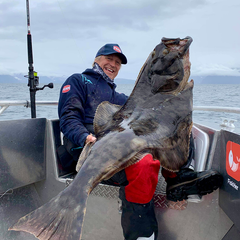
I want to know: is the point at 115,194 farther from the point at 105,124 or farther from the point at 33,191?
the point at 33,191

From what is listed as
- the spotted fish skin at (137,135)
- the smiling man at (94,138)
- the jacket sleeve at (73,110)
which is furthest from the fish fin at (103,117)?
the jacket sleeve at (73,110)

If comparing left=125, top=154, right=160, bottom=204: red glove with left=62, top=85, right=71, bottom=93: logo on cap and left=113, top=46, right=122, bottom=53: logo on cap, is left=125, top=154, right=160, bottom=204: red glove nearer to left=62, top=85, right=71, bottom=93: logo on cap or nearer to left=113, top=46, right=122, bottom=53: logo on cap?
left=62, top=85, right=71, bottom=93: logo on cap

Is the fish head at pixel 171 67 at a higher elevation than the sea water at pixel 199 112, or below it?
higher

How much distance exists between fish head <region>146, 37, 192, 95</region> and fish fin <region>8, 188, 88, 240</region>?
3.83ft

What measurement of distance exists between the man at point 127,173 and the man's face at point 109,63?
85 mm

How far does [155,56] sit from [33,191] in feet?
7.74

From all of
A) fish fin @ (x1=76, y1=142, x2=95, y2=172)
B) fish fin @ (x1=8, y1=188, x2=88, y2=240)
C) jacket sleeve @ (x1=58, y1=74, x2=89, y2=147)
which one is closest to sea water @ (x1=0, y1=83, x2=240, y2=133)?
jacket sleeve @ (x1=58, y1=74, x2=89, y2=147)

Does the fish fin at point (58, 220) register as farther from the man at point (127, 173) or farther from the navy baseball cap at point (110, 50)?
the navy baseball cap at point (110, 50)

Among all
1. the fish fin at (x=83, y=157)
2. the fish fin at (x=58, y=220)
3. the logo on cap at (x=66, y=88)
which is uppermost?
the logo on cap at (x=66, y=88)

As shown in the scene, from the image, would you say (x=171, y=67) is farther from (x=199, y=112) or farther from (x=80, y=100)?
(x=199, y=112)

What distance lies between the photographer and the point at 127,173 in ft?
5.66

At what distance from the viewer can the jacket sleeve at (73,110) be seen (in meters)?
2.21

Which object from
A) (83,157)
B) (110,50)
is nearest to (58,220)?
(83,157)

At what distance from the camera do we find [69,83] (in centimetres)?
264
